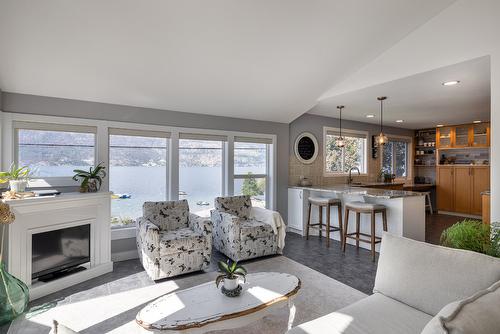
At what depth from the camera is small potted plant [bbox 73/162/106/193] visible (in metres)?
3.27

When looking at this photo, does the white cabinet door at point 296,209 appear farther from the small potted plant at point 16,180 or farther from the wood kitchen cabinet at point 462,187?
the wood kitchen cabinet at point 462,187

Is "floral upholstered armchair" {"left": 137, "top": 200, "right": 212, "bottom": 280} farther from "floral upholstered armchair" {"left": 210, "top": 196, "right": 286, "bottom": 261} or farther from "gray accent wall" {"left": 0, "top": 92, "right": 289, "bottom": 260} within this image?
"gray accent wall" {"left": 0, "top": 92, "right": 289, "bottom": 260}

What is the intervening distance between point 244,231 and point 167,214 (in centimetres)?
104

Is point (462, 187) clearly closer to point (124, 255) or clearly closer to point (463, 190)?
point (463, 190)

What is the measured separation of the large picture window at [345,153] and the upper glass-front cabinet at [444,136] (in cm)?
214

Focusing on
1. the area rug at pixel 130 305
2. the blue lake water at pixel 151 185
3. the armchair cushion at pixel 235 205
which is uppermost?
the blue lake water at pixel 151 185

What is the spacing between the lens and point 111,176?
370 centimetres

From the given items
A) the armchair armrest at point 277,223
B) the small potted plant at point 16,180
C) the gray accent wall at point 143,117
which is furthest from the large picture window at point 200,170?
the small potted plant at point 16,180

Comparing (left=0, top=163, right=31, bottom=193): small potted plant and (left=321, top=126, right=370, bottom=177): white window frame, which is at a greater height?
(left=321, top=126, right=370, bottom=177): white window frame

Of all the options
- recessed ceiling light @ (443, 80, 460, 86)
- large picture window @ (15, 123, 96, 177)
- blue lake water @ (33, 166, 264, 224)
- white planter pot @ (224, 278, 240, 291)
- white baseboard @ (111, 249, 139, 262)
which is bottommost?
white baseboard @ (111, 249, 139, 262)

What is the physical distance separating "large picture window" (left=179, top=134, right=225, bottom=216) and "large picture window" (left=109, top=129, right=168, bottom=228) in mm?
297

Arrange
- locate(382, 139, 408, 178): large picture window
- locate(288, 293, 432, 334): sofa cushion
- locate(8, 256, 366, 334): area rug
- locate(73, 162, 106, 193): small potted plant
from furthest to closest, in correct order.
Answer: locate(382, 139, 408, 178): large picture window, locate(73, 162, 106, 193): small potted plant, locate(8, 256, 366, 334): area rug, locate(288, 293, 432, 334): sofa cushion

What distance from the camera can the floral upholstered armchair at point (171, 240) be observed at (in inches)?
119

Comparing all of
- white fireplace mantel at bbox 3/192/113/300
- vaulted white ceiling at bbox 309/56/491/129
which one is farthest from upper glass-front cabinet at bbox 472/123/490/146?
white fireplace mantel at bbox 3/192/113/300
